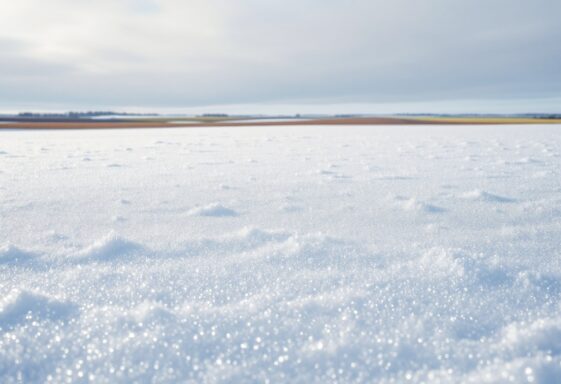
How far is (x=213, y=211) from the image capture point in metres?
3.13

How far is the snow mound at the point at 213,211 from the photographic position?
3.08 metres

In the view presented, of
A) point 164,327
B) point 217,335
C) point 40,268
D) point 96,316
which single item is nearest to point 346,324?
point 217,335

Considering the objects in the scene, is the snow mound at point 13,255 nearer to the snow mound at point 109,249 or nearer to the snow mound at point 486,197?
the snow mound at point 109,249

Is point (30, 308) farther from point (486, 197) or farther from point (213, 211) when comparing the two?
point (486, 197)

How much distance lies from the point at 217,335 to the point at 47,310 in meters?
0.75

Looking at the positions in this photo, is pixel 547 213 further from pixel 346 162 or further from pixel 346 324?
pixel 346 162

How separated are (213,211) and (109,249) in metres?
1.03

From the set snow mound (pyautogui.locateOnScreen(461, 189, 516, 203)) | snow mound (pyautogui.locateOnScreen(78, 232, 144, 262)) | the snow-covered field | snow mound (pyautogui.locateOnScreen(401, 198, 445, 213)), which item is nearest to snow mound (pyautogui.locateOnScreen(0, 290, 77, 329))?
the snow-covered field

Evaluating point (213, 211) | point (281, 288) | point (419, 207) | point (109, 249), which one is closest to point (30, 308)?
point (109, 249)

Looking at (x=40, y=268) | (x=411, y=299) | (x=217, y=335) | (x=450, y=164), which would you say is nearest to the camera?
(x=217, y=335)

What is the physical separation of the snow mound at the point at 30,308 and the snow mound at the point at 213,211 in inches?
60.3

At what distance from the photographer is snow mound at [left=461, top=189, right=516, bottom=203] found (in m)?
3.48

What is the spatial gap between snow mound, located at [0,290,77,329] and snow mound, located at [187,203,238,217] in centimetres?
153

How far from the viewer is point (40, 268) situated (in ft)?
6.49
